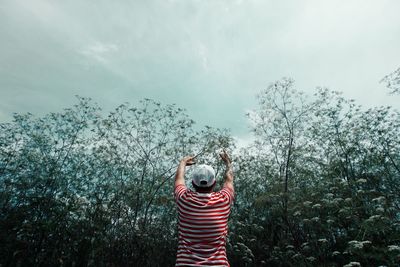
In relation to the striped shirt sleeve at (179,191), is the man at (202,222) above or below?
below

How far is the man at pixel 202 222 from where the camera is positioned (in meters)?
1.71

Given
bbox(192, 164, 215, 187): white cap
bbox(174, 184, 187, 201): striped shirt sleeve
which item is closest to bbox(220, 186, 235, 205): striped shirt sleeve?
bbox(192, 164, 215, 187): white cap

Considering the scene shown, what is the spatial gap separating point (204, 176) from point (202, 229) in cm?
33

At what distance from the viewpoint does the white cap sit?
1.82 metres

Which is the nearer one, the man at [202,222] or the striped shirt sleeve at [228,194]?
the man at [202,222]

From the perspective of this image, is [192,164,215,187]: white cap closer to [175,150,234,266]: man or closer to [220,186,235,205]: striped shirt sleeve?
[175,150,234,266]: man

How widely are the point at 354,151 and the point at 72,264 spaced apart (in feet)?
43.6

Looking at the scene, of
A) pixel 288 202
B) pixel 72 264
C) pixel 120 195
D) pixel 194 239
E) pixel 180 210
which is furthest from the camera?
pixel 120 195

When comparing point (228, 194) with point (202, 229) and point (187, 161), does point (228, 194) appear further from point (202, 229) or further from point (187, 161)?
point (187, 161)

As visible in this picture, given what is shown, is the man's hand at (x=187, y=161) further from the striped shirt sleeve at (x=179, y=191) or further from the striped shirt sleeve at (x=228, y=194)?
the striped shirt sleeve at (x=228, y=194)

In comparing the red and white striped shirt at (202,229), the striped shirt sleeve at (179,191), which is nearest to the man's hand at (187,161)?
the striped shirt sleeve at (179,191)

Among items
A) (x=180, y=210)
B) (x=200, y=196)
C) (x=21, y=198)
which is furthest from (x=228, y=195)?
(x=21, y=198)

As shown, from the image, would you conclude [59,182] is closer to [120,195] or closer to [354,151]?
[120,195]

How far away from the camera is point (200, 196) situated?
1.84m
